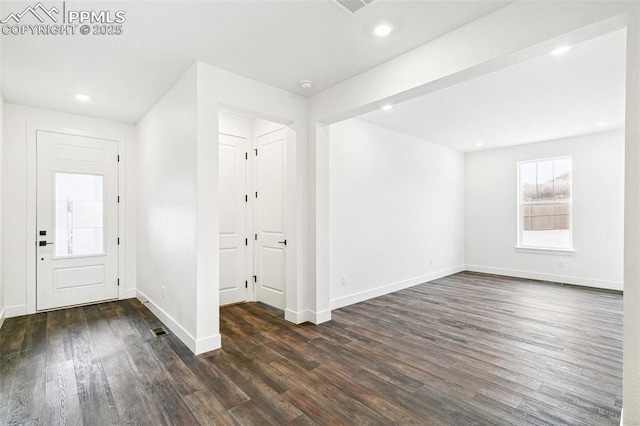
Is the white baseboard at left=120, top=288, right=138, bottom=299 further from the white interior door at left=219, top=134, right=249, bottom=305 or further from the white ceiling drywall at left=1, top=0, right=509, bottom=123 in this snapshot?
the white ceiling drywall at left=1, top=0, right=509, bottom=123

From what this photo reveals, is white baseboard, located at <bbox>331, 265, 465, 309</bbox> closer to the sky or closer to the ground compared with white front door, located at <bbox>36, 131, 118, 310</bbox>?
closer to the ground

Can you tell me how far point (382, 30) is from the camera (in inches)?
97.2

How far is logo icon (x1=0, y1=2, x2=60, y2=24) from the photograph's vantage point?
2197mm

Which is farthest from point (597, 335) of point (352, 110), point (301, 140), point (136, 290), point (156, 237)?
point (136, 290)

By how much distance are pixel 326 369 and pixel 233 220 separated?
8.93 feet

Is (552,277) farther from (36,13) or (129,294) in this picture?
(36,13)

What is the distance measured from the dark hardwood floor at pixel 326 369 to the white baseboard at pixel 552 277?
5.78 ft

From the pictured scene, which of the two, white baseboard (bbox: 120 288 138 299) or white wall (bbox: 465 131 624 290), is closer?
white baseboard (bbox: 120 288 138 299)

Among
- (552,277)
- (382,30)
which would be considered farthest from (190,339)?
(552,277)

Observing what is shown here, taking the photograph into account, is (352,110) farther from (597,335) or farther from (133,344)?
(597,335)

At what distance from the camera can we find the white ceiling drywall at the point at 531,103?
3057 mm

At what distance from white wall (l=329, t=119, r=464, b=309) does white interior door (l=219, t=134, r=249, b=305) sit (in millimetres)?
1412

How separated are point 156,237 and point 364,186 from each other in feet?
10.3

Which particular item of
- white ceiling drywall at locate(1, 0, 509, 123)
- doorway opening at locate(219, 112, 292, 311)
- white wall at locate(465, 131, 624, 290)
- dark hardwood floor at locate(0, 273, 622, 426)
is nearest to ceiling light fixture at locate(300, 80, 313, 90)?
white ceiling drywall at locate(1, 0, 509, 123)
